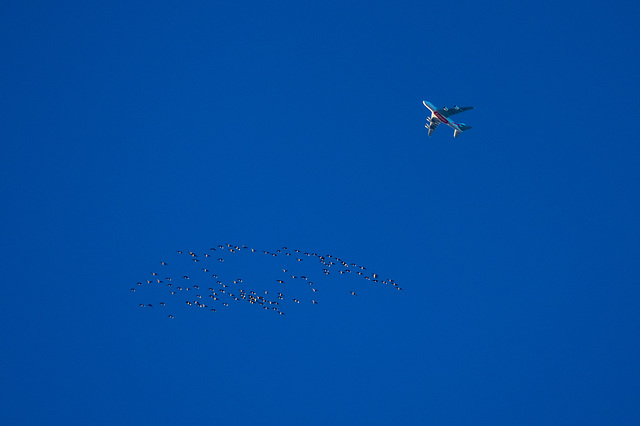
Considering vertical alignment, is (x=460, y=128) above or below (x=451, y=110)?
above

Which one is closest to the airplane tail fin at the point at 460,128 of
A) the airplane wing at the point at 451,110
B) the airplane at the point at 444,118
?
the airplane at the point at 444,118

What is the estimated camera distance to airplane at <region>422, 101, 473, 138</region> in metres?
72.2

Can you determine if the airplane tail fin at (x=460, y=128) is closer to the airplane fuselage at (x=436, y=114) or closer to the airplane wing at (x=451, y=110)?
the airplane fuselage at (x=436, y=114)

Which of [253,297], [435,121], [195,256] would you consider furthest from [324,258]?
[435,121]

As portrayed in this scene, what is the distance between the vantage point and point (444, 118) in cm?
7375

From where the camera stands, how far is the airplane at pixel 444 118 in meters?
72.2

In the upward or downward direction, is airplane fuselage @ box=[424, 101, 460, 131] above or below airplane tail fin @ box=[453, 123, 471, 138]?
below

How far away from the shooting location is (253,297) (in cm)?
6519

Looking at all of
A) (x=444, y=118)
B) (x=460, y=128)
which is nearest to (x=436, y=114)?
(x=444, y=118)

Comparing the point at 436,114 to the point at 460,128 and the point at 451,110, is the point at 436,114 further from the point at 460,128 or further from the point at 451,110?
the point at 460,128

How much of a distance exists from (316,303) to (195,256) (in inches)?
973

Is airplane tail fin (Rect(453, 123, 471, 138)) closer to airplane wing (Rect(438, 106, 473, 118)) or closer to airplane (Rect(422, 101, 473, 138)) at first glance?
airplane (Rect(422, 101, 473, 138))

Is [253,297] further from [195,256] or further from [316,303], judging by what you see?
[316,303]

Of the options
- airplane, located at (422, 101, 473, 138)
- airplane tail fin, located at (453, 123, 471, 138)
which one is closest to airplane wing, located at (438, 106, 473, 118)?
airplane, located at (422, 101, 473, 138)
